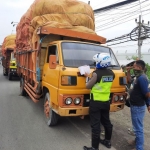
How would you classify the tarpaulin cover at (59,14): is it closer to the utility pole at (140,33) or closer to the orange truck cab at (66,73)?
the orange truck cab at (66,73)

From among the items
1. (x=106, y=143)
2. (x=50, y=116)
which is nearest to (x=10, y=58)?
(x=50, y=116)

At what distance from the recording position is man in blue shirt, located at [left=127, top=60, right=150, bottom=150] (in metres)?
3.57

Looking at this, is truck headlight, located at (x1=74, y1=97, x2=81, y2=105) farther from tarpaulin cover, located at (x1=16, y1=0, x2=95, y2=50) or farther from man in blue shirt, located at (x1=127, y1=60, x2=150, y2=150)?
tarpaulin cover, located at (x1=16, y1=0, x2=95, y2=50)

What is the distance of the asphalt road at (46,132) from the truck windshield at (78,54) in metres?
1.59

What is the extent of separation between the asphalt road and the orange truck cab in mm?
408

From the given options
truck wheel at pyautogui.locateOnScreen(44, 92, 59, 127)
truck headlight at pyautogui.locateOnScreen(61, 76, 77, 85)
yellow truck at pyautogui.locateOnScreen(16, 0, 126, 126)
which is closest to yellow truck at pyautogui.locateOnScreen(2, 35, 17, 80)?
yellow truck at pyautogui.locateOnScreen(16, 0, 126, 126)

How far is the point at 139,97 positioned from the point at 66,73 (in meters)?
1.48

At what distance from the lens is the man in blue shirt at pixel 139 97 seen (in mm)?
3571

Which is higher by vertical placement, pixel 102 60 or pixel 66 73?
pixel 102 60

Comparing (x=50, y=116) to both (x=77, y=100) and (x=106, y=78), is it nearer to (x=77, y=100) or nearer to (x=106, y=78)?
(x=77, y=100)

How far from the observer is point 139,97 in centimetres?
369

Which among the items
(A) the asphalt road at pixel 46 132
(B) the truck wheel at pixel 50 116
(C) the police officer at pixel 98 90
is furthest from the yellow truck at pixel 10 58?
(C) the police officer at pixel 98 90

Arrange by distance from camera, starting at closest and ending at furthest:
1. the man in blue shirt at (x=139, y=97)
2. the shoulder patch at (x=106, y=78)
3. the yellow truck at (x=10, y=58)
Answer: the man in blue shirt at (x=139, y=97), the shoulder patch at (x=106, y=78), the yellow truck at (x=10, y=58)

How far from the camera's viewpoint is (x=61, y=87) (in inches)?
163
